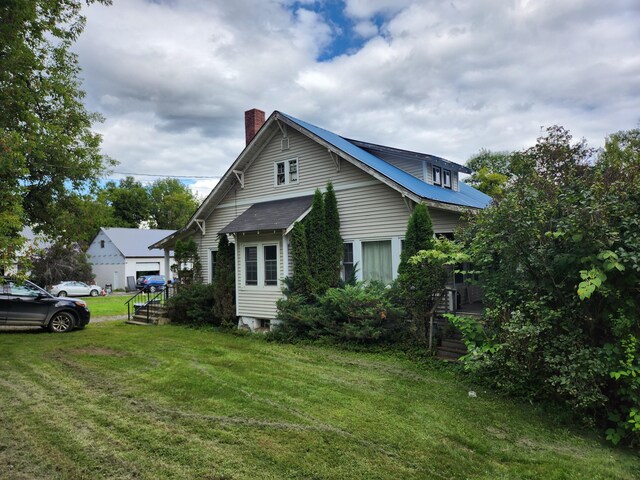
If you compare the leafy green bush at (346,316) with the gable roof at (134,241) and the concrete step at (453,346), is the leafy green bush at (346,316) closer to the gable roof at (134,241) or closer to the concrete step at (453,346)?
the concrete step at (453,346)

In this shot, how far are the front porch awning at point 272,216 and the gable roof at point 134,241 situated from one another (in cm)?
2812

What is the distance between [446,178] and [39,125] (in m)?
13.1

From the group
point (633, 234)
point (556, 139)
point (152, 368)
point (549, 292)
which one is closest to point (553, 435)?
point (549, 292)

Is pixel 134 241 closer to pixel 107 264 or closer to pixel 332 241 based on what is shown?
pixel 107 264

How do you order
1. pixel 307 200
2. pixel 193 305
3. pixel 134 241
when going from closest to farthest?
pixel 307 200, pixel 193 305, pixel 134 241

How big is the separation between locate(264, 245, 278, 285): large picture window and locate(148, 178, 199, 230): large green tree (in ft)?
172

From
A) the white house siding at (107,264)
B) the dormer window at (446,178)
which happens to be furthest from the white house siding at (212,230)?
the white house siding at (107,264)

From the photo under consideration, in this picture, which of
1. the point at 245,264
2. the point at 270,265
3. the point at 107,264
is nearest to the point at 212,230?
the point at 245,264

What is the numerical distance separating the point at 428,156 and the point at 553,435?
10331 mm

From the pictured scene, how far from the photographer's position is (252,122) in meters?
16.8

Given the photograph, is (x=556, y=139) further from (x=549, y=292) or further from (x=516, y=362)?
(x=516, y=362)

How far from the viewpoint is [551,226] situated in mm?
5703

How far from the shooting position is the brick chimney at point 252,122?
16.8 meters

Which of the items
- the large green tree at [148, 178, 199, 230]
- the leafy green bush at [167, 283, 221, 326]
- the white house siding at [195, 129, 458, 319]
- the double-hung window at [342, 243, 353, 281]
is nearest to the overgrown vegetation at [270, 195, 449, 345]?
the double-hung window at [342, 243, 353, 281]
